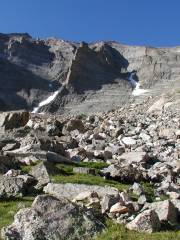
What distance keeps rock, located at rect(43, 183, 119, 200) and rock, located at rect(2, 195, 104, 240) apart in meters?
4.30

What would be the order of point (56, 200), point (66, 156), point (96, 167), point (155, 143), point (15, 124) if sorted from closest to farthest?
point (56, 200)
point (96, 167)
point (66, 156)
point (155, 143)
point (15, 124)

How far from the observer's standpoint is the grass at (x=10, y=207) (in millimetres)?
15977

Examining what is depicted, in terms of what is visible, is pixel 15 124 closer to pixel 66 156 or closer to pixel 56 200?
pixel 66 156

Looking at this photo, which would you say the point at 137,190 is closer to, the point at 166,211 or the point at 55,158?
the point at 166,211

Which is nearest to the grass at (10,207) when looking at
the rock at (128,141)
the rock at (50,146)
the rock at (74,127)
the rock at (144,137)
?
the rock at (50,146)

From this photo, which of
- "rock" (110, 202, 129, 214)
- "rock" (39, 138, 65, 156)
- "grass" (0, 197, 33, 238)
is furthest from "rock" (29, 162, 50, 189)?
"rock" (39, 138, 65, 156)

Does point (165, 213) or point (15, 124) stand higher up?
point (15, 124)

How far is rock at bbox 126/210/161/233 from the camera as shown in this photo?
589 inches

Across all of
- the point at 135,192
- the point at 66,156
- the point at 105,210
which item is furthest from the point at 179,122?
the point at 105,210

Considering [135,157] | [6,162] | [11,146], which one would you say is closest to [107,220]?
[6,162]

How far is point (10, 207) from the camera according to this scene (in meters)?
A: 17.6

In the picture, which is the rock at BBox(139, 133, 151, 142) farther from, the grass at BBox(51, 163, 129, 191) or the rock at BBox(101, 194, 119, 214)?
the rock at BBox(101, 194, 119, 214)

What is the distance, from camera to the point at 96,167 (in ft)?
95.8

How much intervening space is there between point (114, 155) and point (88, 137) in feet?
28.1
